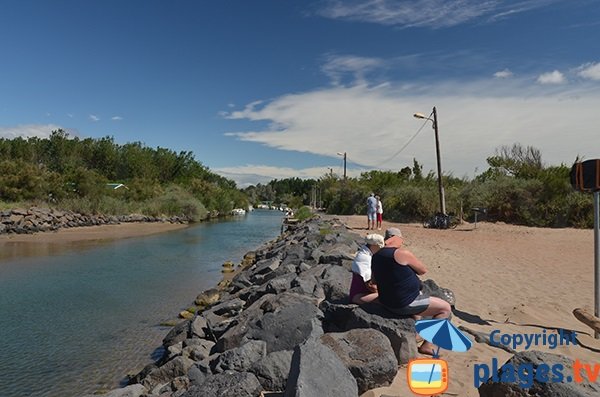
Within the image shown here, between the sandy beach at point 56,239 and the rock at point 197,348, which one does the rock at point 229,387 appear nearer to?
the rock at point 197,348

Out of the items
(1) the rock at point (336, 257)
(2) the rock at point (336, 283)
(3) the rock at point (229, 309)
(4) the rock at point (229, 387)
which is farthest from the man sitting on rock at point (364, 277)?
(1) the rock at point (336, 257)

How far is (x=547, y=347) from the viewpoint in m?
5.51

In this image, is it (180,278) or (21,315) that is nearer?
(21,315)

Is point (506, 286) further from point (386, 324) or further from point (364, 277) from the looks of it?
point (386, 324)

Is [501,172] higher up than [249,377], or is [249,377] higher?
[501,172]

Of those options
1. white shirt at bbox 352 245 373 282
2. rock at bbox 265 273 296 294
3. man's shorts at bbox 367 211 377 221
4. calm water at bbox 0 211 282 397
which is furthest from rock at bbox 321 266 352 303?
man's shorts at bbox 367 211 377 221

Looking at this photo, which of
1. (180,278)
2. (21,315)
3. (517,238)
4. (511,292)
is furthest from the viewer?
(517,238)

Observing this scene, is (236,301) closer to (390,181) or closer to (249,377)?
(249,377)

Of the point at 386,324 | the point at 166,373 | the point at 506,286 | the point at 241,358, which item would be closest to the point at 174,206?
the point at 506,286

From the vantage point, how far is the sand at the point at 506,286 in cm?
513

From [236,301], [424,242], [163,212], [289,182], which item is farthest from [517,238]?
[289,182]

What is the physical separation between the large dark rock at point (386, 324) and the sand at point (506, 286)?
0.23m

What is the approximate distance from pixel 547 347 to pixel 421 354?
1.77 metres

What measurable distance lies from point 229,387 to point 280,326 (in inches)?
77.9
